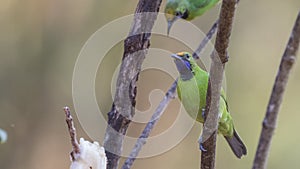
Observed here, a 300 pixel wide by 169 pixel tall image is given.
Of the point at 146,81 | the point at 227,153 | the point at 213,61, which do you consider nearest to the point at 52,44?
the point at 146,81

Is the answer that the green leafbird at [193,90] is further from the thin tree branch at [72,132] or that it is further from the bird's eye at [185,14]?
the thin tree branch at [72,132]

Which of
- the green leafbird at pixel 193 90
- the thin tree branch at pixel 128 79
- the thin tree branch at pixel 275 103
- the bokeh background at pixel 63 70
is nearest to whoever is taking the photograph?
the thin tree branch at pixel 275 103

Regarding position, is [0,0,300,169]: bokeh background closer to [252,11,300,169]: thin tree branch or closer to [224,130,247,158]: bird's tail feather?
[224,130,247,158]: bird's tail feather

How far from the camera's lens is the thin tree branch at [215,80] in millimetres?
556

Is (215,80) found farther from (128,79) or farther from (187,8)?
(187,8)

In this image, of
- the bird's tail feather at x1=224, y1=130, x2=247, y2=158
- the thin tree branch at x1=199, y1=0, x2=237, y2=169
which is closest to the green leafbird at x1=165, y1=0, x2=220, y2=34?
the bird's tail feather at x1=224, y1=130, x2=247, y2=158

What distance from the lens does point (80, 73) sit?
2.45m

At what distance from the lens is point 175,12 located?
1449mm

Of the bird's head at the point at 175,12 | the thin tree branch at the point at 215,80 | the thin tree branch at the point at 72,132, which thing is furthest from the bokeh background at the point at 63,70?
the thin tree branch at the point at 72,132

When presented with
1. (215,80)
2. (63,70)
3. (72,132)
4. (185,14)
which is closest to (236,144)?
(185,14)

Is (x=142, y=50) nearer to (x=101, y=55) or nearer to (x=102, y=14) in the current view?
(x=101, y=55)

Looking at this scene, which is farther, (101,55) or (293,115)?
(293,115)

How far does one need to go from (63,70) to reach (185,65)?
1655 millimetres

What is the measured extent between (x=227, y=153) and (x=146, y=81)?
0.72 m
